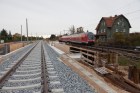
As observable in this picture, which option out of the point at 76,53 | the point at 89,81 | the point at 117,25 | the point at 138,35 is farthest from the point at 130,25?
the point at 89,81

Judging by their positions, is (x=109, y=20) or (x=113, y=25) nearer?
(x=113, y=25)

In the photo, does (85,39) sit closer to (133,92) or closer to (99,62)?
(99,62)

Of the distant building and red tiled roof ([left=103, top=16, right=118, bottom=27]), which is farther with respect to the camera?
red tiled roof ([left=103, top=16, right=118, bottom=27])

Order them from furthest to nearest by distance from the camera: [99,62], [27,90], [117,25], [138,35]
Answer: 1. [117,25]
2. [138,35]
3. [99,62]
4. [27,90]

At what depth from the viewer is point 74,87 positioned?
8734mm

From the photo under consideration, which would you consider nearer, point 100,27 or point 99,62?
point 99,62

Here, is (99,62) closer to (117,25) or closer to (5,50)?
(5,50)

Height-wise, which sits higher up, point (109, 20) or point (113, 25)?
point (109, 20)

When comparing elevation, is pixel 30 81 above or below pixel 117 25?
below

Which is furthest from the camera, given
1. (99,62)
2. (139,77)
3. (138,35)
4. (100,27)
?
(100,27)

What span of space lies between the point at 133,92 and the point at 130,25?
7039 cm

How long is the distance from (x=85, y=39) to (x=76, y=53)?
16.7 meters

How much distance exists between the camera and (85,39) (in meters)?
41.8

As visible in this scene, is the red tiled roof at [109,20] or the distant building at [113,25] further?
the red tiled roof at [109,20]
